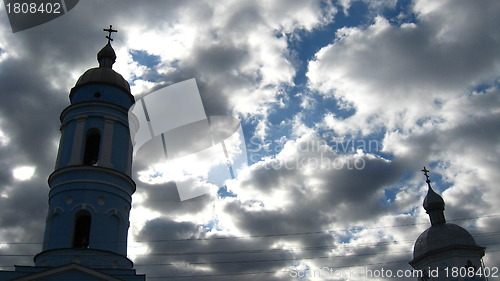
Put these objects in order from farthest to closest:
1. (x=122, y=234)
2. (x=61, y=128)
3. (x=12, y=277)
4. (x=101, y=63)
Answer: (x=101, y=63) → (x=61, y=128) → (x=122, y=234) → (x=12, y=277)

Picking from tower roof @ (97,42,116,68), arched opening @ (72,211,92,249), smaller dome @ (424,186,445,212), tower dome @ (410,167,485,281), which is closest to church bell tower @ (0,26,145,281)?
arched opening @ (72,211,92,249)

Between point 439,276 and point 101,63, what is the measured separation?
2615 centimetres

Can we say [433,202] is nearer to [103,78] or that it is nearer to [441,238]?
[441,238]

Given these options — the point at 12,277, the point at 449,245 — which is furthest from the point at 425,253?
the point at 12,277

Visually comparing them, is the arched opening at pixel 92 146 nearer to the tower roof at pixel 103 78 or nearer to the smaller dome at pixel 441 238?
the tower roof at pixel 103 78

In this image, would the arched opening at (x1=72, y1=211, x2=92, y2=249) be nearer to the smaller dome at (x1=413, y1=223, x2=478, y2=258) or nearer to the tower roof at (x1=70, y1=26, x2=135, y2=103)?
the tower roof at (x1=70, y1=26, x2=135, y2=103)

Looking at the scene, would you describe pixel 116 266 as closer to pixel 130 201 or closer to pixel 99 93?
pixel 130 201

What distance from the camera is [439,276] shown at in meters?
33.8

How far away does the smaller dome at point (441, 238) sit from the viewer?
1358 inches

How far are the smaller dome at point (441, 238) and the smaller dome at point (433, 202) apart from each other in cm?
197

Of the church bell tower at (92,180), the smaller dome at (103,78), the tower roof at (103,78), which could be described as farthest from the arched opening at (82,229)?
the smaller dome at (103,78)

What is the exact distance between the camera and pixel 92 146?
24.1 metres

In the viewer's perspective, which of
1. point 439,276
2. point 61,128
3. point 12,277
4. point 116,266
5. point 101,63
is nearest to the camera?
point 12,277

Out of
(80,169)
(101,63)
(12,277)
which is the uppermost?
(101,63)
